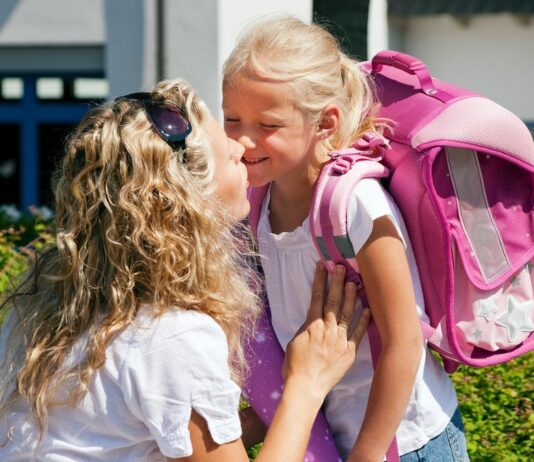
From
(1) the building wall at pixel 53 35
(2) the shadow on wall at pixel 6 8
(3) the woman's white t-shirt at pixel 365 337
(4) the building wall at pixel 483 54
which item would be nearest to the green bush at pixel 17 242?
(3) the woman's white t-shirt at pixel 365 337

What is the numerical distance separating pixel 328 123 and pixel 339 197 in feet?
0.90

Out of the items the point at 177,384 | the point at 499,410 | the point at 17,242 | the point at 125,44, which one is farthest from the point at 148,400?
the point at 125,44

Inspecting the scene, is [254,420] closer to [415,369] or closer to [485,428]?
[415,369]

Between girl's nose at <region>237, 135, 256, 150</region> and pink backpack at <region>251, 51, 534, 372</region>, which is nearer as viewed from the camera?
pink backpack at <region>251, 51, 534, 372</region>

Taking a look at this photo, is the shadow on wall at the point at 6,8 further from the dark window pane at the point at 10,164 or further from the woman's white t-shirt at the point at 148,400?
the woman's white t-shirt at the point at 148,400

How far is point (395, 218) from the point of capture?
2322 millimetres

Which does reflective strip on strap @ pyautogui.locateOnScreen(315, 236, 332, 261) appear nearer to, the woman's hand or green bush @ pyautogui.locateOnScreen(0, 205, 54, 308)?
the woman's hand

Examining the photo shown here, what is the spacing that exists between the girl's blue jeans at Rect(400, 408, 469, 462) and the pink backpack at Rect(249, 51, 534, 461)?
9cm

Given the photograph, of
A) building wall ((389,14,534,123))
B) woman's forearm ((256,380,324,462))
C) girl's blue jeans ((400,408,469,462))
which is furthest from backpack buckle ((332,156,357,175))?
building wall ((389,14,534,123))

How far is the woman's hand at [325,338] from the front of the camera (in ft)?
7.72

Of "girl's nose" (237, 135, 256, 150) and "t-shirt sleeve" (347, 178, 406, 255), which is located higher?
"girl's nose" (237, 135, 256, 150)

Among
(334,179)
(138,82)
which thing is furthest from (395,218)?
(138,82)

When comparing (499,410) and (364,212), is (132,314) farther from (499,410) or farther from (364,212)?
(499,410)

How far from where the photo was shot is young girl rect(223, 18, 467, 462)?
2279 millimetres
